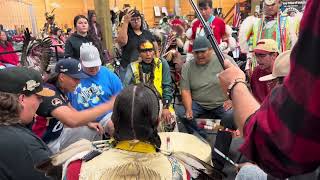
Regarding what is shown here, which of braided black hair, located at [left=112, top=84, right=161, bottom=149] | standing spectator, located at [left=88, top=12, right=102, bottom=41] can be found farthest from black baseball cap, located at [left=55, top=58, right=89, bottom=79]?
standing spectator, located at [left=88, top=12, right=102, bottom=41]

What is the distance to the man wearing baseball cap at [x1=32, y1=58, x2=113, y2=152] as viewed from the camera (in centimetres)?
252

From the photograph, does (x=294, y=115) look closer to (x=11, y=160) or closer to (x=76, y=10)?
(x=11, y=160)

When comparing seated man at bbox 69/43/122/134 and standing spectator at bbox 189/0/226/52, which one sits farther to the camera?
standing spectator at bbox 189/0/226/52

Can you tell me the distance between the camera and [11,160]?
1.64 meters

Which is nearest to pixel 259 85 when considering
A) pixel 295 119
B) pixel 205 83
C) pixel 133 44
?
pixel 205 83

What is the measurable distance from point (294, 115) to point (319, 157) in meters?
0.10

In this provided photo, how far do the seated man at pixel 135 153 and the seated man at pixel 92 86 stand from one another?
5.89 ft

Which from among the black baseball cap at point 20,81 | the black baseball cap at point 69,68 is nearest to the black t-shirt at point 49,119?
the black baseball cap at point 69,68

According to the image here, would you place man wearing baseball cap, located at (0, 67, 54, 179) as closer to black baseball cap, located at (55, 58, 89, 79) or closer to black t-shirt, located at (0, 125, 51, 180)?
black t-shirt, located at (0, 125, 51, 180)

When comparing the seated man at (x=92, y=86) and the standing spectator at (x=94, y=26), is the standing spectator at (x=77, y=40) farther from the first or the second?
the seated man at (x=92, y=86)

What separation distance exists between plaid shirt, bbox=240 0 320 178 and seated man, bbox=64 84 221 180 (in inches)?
28.1

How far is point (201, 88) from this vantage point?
4.12 m

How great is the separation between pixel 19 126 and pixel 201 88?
2593mm

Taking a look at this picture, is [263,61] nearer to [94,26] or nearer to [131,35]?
[131,35]
